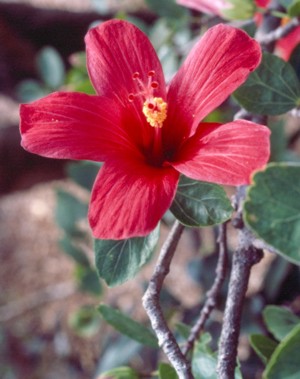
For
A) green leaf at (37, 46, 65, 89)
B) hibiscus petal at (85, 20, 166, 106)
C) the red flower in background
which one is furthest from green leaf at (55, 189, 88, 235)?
hibiscus petal at (85, 20, 166, 106)

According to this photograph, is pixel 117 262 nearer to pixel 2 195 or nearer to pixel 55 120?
pixel 55 120

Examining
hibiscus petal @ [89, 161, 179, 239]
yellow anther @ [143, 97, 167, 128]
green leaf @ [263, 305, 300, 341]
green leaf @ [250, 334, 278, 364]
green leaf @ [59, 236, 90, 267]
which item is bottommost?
green leaf @ [59, 236, 90, 267]

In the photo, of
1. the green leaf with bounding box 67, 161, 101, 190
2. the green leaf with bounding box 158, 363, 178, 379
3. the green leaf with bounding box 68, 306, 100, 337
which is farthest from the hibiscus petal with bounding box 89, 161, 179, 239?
the green leaf with bounding box 68, 306, 100, 337

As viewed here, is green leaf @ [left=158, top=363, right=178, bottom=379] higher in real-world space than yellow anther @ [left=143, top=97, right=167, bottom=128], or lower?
lower

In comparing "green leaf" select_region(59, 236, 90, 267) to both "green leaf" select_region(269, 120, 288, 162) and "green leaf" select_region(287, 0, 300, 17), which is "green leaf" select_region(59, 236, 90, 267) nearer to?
"green leaf" select_region(269, 120, 288, 162)

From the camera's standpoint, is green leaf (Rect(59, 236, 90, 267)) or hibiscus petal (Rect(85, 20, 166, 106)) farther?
green leaf (Rect(59, 236, 90, 267))

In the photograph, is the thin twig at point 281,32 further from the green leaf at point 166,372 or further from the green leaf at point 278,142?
the green leaf at point 166,372

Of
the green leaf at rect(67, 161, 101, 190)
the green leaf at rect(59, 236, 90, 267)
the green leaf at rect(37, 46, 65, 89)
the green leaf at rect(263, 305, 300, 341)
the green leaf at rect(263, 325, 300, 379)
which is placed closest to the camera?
the green leaf at rect(263, 325, 300, 379)

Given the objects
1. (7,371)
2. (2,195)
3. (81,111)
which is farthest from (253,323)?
(2,195)

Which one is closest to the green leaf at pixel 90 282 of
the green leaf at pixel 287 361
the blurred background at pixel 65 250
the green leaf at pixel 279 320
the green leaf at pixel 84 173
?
→ the blurred background at pixel 65 250

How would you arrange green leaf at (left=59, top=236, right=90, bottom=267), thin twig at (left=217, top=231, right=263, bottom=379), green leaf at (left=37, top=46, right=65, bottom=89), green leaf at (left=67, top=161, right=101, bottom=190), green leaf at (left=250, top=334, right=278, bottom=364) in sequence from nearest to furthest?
thin twig at (left=217, top=231, right=263, bottom=379) → green leaf at (left=250, top=334, right=278, bottom=364) → green leaf at (left=67, top=161, right=101, bottom=190) → green leaf at (left=59, top=236, right=90, bottom=267) → green leaf at (left=37, top=46, right=65, bottom=89)
